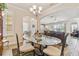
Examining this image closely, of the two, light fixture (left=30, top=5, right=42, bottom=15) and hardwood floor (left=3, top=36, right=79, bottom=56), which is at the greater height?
light fixture (left=30, top=5, right=42, bottom=15)

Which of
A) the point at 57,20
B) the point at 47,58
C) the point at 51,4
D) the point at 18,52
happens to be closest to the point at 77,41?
the point at 57,20

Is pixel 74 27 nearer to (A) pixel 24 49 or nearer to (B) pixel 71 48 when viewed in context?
(B) pixel 71 48

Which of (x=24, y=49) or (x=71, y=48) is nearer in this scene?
(x=71, y=48)

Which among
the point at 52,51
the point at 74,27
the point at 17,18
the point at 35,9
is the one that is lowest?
the point at 52,51

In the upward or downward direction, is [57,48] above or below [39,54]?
above

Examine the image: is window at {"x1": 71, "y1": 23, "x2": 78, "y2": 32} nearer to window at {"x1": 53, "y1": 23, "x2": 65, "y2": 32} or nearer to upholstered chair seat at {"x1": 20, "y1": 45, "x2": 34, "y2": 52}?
window at {"x1": 53, "y1": 23, "x2": 65, "y2": 32}

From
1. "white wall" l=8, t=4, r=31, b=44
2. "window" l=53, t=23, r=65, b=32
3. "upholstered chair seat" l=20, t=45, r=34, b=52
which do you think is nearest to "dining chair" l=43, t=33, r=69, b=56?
"window" l=53, t=23, r=65, b=32

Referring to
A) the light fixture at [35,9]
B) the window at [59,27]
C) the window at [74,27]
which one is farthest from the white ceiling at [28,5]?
the window at [74,27]

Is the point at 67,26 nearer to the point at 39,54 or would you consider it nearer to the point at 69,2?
the point at 69,2

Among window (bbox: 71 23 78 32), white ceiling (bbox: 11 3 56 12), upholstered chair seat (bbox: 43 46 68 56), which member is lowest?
upholstered chair seat (bbox: 43 46 68 56)

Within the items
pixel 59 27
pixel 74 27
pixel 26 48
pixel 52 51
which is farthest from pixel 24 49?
pixel 74 27

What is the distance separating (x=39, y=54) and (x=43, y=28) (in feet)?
1.57

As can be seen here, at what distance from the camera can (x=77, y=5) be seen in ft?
5.54

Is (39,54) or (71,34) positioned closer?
(71,34)
